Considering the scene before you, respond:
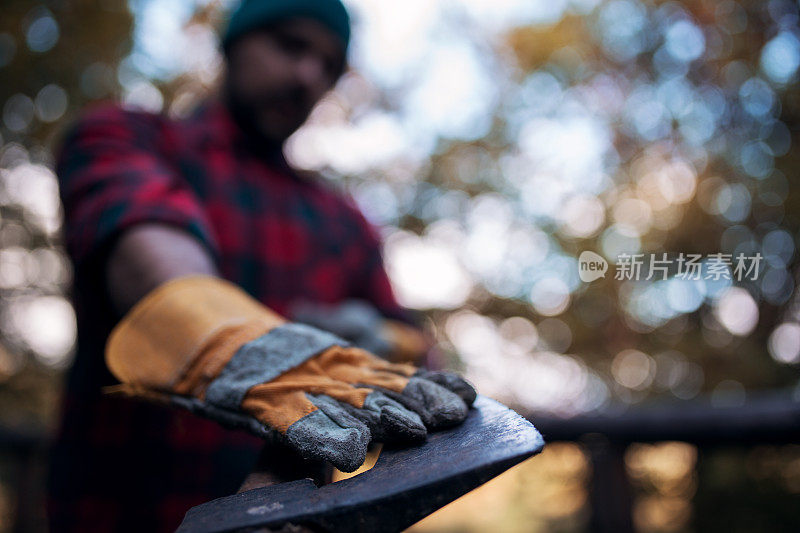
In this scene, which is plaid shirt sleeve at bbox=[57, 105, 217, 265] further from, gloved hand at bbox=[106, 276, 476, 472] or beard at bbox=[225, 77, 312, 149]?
beard at bbox=[225, 77, 312, 149]

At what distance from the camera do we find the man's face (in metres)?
1.44

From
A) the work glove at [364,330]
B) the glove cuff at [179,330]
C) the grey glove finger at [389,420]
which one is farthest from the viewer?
the work glove at [364,330]

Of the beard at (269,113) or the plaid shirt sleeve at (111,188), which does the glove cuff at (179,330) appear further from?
the beard at (269,113)

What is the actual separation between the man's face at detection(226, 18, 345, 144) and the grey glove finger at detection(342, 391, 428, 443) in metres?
1.07

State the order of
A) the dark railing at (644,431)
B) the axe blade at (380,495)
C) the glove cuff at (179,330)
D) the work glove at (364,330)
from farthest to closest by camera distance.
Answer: the dark railing at (644,431)
the work glove at (364,330)
the glove cuff at (179,330)
the axe blade at (380,495)

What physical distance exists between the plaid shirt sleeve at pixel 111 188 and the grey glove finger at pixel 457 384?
1.58ft

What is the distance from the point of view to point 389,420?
58cm

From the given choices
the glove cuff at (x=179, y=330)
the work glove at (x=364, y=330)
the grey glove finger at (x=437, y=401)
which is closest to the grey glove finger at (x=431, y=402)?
the grey glove finger at (x=437, y=401)

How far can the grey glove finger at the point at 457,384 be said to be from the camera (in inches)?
26.1

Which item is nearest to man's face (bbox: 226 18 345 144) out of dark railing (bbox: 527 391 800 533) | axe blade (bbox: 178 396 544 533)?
axe blade (bbox: 178 396 544 533)

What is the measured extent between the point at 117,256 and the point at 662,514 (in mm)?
4766

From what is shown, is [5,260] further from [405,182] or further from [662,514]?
[662,514]

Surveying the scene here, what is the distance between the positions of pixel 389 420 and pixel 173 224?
52 centimetres

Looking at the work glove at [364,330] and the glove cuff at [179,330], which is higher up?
the glove cuff at [179,330]
